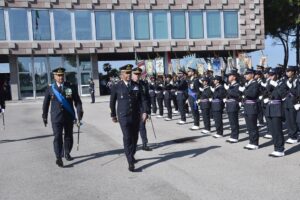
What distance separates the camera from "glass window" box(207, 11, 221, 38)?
33.4m

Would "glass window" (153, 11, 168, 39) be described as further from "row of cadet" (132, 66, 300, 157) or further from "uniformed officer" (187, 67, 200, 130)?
"uniformed officer" (187, 67, 200, 130)

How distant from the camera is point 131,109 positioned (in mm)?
7297

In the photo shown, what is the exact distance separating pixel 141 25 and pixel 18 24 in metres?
10.3

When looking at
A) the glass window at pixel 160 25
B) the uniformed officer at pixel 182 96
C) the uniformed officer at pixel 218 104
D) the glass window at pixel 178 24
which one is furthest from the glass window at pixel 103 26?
the uniformed officer at pixel 218 104

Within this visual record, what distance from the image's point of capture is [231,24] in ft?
112

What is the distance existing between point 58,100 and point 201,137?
468 centimetres

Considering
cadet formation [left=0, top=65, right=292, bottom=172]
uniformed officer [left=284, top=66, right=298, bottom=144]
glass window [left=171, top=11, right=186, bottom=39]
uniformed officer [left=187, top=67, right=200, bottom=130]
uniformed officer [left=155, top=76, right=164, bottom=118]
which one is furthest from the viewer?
glass window [left=171, top=11, right=186, bottom=39]

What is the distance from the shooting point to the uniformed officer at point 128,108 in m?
7.16

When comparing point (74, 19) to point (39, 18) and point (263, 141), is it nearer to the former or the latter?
point (39, 18)

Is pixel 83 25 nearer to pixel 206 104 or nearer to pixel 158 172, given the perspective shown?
pixel 206 104

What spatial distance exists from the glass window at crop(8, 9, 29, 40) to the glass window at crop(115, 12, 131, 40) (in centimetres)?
756


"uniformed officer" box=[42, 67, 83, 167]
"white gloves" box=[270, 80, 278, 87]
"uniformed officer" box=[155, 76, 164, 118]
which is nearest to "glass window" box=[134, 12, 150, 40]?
"uniformed officer" box=[155, 76, 164, 118]

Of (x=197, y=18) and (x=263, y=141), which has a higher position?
(x=197, y=18)

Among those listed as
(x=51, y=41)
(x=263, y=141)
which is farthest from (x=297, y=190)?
(x=51, y=41)
